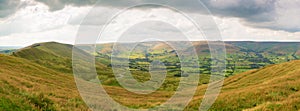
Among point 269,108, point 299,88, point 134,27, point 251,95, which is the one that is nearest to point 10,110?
point 134,27

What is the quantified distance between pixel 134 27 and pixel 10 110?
13.2 metres

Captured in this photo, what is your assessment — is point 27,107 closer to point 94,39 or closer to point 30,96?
point 30,96

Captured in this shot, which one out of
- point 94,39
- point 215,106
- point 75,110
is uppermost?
point 94,39

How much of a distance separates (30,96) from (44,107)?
1662mm

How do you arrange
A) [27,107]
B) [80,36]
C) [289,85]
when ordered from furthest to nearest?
1. [289,85]
2. [80,36]
3. [27,107]

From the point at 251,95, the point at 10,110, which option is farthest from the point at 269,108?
the point at 10,110

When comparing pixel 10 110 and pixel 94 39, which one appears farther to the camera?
pixel 94 39

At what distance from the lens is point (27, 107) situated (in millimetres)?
14766

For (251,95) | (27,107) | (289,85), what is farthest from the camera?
(289,85)

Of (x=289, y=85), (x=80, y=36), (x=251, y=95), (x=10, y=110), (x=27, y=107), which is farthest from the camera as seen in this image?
(x=289, y=85)

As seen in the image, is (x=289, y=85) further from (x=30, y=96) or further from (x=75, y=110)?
(x=30, y=96)

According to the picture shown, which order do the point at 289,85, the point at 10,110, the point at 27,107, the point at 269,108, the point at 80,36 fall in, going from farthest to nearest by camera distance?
the point at 289,85 < the point at 80,36 < the point at 269,108 < the point at 27,107 < the point at 10,110

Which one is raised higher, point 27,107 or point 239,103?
point 27,107

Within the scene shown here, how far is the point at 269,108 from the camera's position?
1609cm
